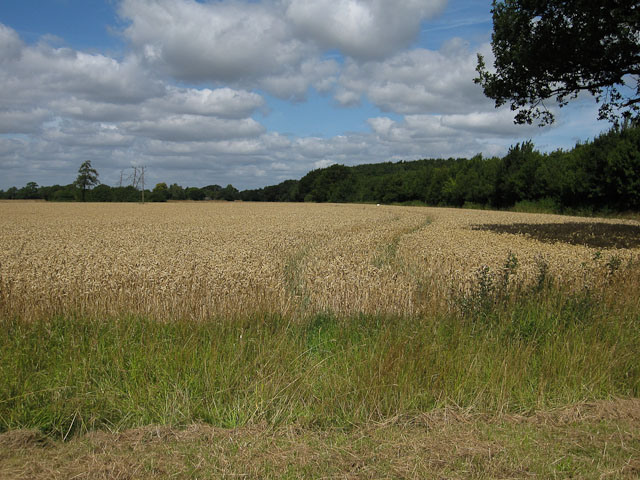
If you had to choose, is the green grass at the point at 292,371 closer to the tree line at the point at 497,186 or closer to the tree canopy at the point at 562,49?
the tree canopy at the point at 562,49

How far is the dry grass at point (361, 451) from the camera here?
340 centimetres

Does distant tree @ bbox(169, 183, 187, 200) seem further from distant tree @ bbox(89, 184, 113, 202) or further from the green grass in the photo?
the green grass

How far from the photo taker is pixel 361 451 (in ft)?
12.1

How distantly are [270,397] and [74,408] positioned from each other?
1852 millimetres

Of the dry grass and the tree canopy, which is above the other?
the tree canopy

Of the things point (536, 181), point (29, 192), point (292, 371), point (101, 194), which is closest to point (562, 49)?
point (292, 371)

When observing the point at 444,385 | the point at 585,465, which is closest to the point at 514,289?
the point at 444,385

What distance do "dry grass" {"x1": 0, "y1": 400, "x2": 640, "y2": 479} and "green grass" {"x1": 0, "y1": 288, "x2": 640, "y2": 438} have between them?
8.7 inches

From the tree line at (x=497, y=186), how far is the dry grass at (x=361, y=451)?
41.6m

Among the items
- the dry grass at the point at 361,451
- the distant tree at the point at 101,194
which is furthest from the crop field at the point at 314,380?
the distant tree at the point at 101,194

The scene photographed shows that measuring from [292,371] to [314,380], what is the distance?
302 mm

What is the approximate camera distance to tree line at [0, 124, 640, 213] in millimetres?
39812

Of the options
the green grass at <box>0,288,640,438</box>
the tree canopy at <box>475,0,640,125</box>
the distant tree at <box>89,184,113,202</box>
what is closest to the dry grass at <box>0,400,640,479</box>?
the green grass at <box>0,288,640,438</box>

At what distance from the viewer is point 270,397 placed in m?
4.48
